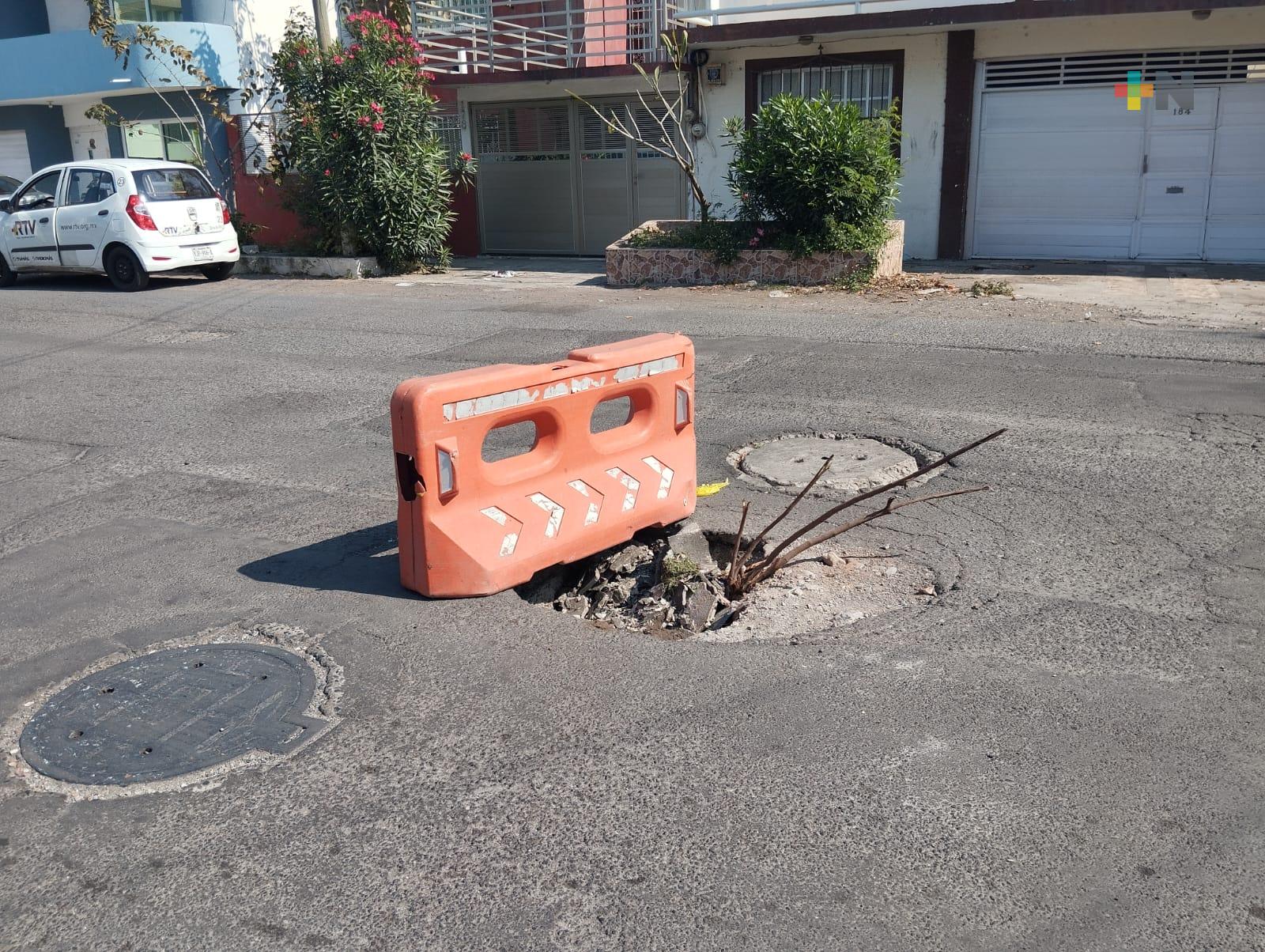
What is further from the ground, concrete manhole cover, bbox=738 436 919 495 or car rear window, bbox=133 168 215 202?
car rear window, bbox=133 168 215 202

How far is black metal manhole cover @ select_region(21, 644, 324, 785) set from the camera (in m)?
3.62

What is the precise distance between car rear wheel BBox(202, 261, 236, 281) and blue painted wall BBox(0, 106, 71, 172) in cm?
1189

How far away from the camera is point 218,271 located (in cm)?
1731

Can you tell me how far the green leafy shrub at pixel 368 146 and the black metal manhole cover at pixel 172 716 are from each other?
14.0 meters

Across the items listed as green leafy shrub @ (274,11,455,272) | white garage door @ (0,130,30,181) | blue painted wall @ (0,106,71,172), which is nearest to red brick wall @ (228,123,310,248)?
green leafy shrub @ (274,11,455,272)

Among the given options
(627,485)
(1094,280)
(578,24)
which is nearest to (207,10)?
(578,24)

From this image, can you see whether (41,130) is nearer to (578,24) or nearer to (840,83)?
(578,24)

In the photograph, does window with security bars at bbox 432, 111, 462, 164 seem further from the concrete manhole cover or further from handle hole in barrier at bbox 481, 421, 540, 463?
the concrete manhole cover

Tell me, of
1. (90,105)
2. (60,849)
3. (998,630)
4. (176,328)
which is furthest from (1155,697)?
(90,105)

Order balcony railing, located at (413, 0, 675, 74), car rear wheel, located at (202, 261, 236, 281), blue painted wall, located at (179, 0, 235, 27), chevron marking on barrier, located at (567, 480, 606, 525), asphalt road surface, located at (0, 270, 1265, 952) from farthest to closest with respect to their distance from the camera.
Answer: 1. blue painted wall, located at (179, 0, 235, 27)
2. balcony railing, located at (413, 0, 675, 74)
3. car rear wheel, located at (202, 261, 236, 281)
4. chevron marking on barrier, located at (567, 480, 606, 525)
5. asphalt road surface, located at (0, 270, 1265, 952)

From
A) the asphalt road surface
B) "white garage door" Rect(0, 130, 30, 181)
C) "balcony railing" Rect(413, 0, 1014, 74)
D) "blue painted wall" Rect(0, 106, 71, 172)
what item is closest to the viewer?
the asphalt road surface

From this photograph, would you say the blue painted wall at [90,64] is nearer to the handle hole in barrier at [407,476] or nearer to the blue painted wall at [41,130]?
the blue painted wall at [41,130]

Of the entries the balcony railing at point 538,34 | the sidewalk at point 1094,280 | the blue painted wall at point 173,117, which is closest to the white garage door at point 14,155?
the blue painted wall at point 173,117

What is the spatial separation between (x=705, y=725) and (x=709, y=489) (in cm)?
268
